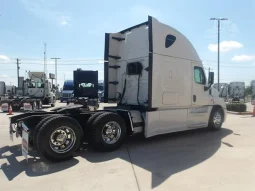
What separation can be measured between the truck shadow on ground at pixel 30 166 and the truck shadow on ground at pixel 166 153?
0.71 metres

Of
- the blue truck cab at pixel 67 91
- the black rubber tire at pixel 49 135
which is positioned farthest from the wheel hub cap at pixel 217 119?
the blue truck cab at pixel 67 91

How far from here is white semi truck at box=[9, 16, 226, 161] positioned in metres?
5.81

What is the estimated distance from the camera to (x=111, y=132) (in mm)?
6590

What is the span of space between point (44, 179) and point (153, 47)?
4.36m

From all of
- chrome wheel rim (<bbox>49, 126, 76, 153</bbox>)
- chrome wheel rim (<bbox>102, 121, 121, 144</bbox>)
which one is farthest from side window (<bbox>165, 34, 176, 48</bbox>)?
chrome wheel rim (<bbox>49, 126, 76, 153</bbox>)

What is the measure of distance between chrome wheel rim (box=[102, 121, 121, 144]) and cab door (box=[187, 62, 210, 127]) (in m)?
2.90

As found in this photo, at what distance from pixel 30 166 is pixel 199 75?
242 inches

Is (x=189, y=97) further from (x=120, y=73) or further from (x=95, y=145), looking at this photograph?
(x=95, y=145)

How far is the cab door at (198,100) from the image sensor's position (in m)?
8.48

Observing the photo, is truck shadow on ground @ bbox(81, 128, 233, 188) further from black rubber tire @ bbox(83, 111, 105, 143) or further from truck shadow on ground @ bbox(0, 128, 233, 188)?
black rubber tire @ bbox(83, 111, 105, 143)

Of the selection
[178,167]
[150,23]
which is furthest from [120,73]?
[178,167]

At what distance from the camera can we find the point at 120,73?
8727mm

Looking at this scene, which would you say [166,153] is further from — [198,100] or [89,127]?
[198,100]

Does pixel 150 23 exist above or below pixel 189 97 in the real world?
above
